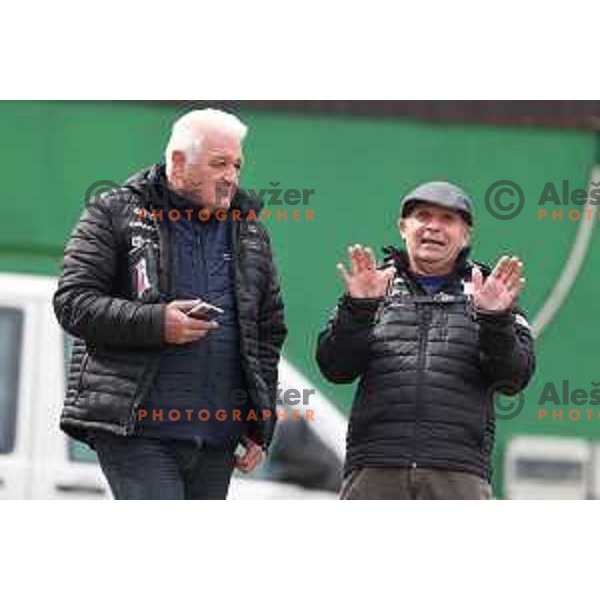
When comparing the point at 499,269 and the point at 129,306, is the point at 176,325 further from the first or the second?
the point at 499,269

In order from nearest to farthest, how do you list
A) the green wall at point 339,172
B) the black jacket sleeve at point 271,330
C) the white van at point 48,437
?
the black jacket sleeve at point 271,330
the green wall at point 339,172
the white van at point 48,437

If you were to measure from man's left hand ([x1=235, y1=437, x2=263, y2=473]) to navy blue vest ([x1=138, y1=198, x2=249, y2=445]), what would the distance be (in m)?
0.04

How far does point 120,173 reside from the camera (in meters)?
5.95

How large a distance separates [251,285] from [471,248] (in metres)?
0.73

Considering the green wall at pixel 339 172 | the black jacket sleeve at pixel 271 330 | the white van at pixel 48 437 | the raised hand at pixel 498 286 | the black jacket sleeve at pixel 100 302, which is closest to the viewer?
the black jacket sleeve at pixel 100 302

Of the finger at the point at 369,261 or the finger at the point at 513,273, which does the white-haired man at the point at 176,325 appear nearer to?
the finger at the point at 369,261

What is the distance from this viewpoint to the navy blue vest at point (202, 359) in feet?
16.6

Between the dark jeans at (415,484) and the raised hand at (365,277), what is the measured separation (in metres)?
0.48

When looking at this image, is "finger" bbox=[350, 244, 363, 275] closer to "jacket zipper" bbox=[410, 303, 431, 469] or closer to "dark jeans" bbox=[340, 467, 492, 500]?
"jacket zipper" bbox=[410, 303, 431, 469]

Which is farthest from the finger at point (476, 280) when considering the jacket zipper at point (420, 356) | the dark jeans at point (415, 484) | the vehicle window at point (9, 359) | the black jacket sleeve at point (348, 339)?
the vehicle window at point (9, 359)

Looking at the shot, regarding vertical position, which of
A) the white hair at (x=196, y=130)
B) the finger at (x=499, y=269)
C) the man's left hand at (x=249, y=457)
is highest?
the white hair at (x=196, y=130)

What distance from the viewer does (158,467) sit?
5055 millimetres

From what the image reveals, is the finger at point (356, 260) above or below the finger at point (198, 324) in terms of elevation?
above
